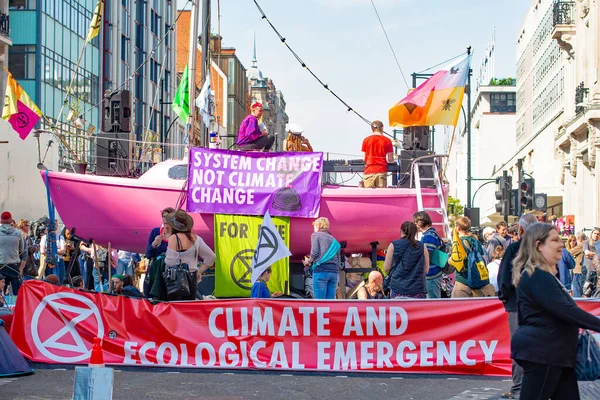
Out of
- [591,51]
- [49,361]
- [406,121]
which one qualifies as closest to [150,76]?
[591,51]

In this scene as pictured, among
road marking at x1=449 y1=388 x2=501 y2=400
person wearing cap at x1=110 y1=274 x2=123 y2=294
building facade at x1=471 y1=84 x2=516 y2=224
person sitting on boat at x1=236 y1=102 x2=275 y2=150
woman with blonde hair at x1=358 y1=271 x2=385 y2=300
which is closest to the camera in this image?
road marking at x1=449 y1=388 x2=501 y2=400

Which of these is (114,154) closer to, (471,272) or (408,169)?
(408,169)

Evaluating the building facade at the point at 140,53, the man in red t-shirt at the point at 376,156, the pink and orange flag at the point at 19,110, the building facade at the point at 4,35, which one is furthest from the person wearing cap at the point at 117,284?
the building facade at the point at 140,53

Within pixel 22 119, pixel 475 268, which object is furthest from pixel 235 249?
pixel 22 119

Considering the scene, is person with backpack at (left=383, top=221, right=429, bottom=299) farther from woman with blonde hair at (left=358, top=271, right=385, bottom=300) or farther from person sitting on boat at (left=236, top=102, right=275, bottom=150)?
person sitting on boat at (left=236, top=102, right=275, bottom=150)

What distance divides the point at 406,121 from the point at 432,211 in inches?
75.3

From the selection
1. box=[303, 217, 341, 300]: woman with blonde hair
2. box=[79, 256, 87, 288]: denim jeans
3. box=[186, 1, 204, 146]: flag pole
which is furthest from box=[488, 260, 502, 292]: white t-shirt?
box=[79, 256, 87, 288]: denim jeans

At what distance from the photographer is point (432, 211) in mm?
16406

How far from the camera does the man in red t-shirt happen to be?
643 inches

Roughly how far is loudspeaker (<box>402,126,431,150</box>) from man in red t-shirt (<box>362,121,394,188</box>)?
0.89 m

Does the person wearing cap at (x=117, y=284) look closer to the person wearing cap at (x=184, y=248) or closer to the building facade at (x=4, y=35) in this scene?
the person wearing cap at (x=184, y=248)

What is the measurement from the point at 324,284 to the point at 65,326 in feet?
14.4

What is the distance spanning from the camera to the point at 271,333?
1068cm

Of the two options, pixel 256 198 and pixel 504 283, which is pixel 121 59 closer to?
pixel 256 198
